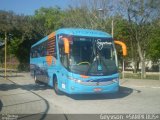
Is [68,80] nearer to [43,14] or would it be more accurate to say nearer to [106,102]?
[106,102]

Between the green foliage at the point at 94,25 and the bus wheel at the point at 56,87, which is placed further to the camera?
the green foliage at the point at 94,25

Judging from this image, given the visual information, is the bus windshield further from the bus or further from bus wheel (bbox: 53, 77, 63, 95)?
bus wheel (bbox: 53, 77, 63, 95)

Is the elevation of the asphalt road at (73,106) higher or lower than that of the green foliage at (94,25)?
lower

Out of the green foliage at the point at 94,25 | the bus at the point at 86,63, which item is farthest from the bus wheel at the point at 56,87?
the green foliage at the point at 94,25

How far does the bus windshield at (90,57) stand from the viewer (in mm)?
15703

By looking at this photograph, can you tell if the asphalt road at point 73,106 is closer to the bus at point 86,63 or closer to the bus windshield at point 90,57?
the bus at point 86,63

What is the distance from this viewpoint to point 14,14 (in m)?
52.1

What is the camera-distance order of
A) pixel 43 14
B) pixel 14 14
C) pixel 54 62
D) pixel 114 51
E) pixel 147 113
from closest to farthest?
pixel 147 113 → pixel 114 51 → pixel 54 62 → pixel 14 14 → pixel 43 14

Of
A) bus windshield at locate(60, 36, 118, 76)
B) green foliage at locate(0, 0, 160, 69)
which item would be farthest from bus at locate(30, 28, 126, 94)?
green foliage at locate(0, 0, 160, 69)

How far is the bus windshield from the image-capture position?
15703 mm

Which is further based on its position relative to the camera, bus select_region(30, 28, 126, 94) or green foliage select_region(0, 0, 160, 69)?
green foliage select_region(0, 0, 160, 69)

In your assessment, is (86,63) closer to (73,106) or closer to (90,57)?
(90,57)

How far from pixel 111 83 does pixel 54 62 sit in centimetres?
367

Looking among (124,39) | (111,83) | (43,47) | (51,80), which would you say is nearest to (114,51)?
(111,83)
